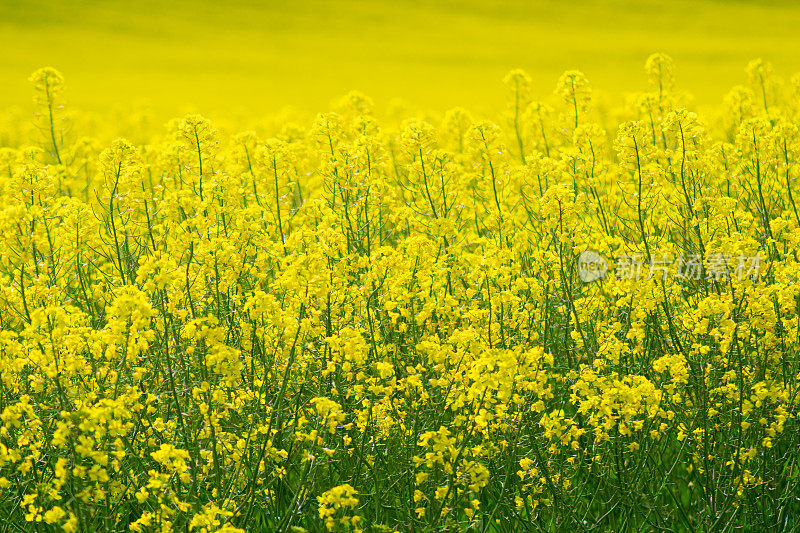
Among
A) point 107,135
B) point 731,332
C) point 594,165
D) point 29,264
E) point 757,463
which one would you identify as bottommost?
point 757,463

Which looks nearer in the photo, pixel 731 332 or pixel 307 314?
pixel 731 332

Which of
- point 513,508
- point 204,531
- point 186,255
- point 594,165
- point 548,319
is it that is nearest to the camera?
point 204,531

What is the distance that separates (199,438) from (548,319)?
2.29m

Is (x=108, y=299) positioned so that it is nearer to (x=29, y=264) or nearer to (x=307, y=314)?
(x=29, y=264)

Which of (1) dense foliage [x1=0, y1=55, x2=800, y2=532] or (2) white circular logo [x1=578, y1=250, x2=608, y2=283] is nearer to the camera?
(1) dense foliage [x1=0, y1=55, x2=800, y2=532]

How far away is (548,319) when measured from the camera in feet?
18.3

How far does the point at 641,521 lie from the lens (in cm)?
501

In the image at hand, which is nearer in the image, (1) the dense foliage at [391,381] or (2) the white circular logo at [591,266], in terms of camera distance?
(1) the dense foliage at [391,381]

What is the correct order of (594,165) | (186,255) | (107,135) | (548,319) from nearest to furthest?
(186,255), (548,319), (594,165), (107,135)

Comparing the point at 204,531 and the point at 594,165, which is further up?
the point at 594,165

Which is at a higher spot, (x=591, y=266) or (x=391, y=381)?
(x=591, y=266)

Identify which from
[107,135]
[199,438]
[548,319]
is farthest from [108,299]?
[107,135]

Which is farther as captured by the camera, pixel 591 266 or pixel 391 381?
pixel 591 266

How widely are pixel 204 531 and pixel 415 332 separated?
6.03 feet
